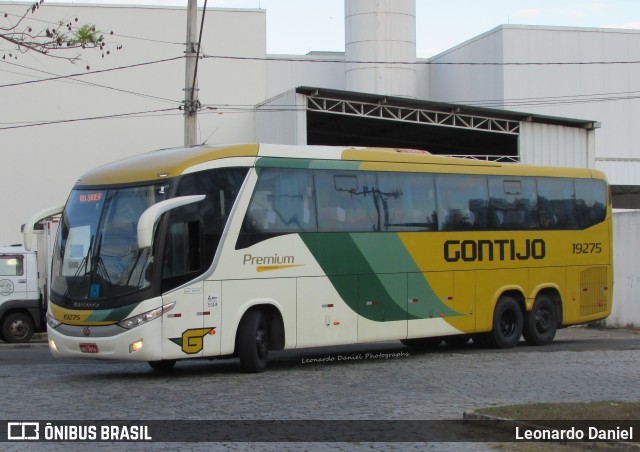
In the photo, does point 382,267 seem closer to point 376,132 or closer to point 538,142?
point 538,142

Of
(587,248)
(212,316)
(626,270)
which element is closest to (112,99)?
(626,270)

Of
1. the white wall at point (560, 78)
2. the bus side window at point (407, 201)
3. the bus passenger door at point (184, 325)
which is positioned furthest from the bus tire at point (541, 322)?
the white wall at point (560, 78)

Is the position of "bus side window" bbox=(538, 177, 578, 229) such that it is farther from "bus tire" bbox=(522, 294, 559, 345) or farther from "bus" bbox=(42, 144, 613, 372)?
"bus tire" bbox=(522, 294, 559, 345)

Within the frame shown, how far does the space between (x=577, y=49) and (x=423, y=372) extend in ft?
132

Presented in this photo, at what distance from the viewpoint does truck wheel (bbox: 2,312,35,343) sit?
79.5 ft

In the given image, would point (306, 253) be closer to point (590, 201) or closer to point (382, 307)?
point (382, 307)

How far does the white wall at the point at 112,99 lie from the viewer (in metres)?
43.6

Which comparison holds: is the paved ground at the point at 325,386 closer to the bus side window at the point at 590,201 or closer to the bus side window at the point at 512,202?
the bus side window at the point at 512,202

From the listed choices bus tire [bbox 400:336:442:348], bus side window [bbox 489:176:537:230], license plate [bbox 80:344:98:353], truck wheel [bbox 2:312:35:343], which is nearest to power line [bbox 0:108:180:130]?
truck wheel [bbox 2:312:35:343]

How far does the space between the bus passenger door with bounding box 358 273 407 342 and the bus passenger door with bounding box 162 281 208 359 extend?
11.0 ft

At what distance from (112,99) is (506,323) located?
28625 mm

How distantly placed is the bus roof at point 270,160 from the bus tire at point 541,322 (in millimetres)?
2921

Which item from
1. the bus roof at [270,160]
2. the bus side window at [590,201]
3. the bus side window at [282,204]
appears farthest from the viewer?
the bus side window at [590,201]

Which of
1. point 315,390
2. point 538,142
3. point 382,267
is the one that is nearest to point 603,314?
point 382,267
